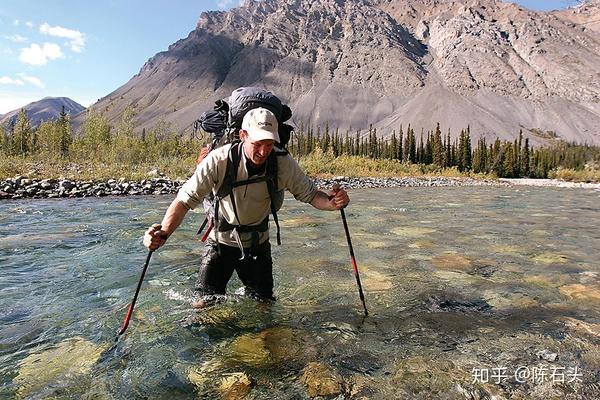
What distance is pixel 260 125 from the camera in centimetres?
401

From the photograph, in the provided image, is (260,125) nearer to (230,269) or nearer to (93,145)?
(230,269)

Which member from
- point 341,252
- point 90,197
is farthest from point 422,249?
point 90,197

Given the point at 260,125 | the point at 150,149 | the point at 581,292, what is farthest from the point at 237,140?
the point at 150,149

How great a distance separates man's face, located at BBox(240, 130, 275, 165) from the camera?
4.10m

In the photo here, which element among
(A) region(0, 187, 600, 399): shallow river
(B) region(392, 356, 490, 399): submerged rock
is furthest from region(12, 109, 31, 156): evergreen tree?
(B) region(392, 356, 490, 399): submerged rock

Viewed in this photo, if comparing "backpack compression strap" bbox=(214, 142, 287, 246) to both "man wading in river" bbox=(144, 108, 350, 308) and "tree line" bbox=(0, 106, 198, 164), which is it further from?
"tree line" bbox=(0, 106, 198, 164)

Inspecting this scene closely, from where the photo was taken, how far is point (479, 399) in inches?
136

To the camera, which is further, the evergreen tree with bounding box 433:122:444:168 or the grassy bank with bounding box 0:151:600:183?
the evergreen tree with bounding box 433:122:444:168

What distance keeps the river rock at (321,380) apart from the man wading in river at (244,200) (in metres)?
1.44

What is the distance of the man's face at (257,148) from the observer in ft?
13.5

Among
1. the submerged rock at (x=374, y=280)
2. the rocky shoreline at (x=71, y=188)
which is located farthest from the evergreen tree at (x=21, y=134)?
the submerged rock at (x=374, y=280)

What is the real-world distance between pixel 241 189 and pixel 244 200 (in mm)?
130

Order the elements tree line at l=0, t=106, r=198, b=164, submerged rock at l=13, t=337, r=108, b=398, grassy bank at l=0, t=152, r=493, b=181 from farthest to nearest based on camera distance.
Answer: tree line at l=0, t=106, r=198, b=164, grassy bank at l=0, t=152, r=493, b=181, submerged rock at l=13, t=337, r=108, b=398

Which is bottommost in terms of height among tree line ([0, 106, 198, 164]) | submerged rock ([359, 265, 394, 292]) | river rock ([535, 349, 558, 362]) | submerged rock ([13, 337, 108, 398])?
submerged rock ([359, 265, 394, 292])
